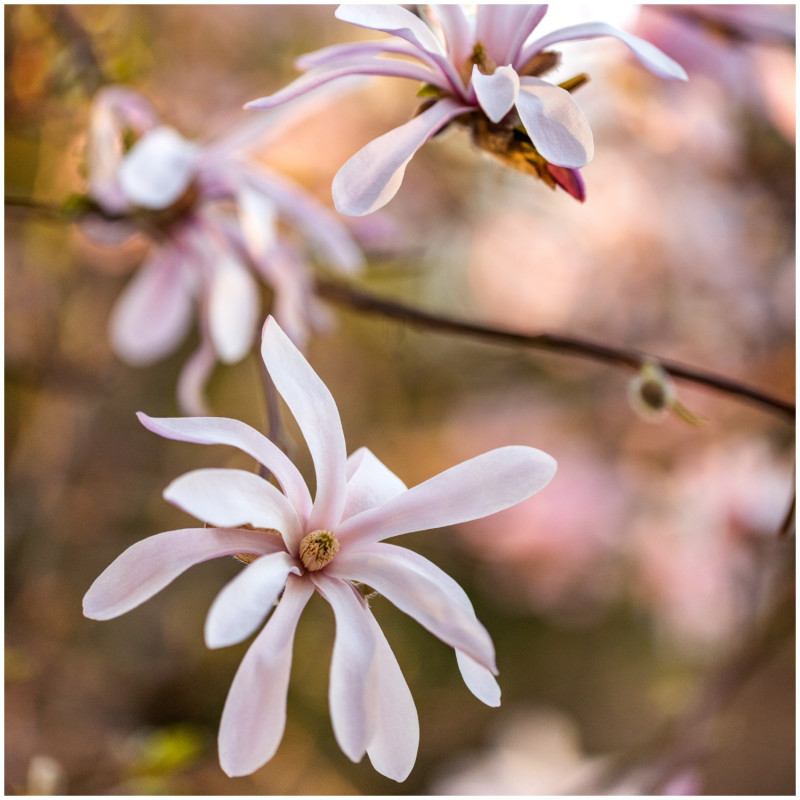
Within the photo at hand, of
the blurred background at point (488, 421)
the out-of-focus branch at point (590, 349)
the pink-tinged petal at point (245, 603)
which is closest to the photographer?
the pink-tinged petal at point (245, 603)

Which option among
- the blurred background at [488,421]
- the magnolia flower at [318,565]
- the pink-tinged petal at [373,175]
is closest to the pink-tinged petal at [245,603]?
the magnolia flower at [318,565]

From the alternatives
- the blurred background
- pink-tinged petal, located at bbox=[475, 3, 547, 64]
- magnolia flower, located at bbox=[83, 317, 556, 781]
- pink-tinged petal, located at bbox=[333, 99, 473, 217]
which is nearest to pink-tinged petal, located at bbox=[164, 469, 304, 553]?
magnolia flower, located at bbox=[83, 317, 556, 781]

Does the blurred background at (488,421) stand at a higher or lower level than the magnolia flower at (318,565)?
higher

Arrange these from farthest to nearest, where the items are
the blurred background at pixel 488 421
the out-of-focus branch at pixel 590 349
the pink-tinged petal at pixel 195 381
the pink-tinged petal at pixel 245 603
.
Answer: the blurred background at pixel 488 421 → the pink-tinged petal at pixel 195 381 → the out-of-focus branch at pixel 590 349 → the pink-tinged petal at pixel 245 603

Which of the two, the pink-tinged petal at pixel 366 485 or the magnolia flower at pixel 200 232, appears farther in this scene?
the magnolia flower at pixel 200 232

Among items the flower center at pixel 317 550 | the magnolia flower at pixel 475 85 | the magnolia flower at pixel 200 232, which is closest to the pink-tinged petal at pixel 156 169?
the magnolia flower at pixel 200 232

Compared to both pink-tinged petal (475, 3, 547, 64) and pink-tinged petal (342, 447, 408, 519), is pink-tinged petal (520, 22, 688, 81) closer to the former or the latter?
pink-tinged petal (475, 3, 547, 64)

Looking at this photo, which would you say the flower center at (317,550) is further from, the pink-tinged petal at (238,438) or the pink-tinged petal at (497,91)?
the pink-tinged petal at (497,91)

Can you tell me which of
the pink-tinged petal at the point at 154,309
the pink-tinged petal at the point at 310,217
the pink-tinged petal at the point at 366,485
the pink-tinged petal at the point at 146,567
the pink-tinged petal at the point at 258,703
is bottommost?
the pink-tinged petal at the point at 258,703
